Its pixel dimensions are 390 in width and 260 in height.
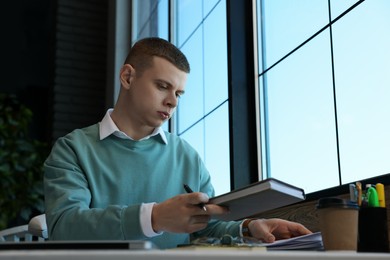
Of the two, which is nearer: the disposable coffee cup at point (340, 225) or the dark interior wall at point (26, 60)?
the disposable coffee cup at point (340, 225)

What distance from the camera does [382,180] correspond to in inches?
57.6

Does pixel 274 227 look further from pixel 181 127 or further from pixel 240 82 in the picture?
pixel 181 127

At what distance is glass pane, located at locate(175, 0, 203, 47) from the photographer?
3.09 m

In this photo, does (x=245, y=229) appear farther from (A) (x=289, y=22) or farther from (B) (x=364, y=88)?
(A) (x=289, y=22)

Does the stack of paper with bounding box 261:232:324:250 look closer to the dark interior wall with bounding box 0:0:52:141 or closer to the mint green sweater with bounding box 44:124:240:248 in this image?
the mint green sweater with bounding box 44:124:240:248

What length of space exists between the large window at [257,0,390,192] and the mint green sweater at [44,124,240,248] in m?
0.51

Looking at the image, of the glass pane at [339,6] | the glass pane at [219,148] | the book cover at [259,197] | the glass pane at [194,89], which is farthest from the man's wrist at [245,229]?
the glass pane at [194,89]

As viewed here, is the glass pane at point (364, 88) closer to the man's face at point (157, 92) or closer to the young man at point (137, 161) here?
the young man at point (137, 161)

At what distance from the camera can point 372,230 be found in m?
1.00

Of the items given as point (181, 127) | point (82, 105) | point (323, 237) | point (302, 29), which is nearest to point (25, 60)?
point (82, 105)

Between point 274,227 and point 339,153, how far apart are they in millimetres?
681

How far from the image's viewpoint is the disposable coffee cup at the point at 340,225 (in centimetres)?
96

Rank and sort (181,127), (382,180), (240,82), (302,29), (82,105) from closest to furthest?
(382,180)
(302,29)
(240,82)
(181,127)
(82,105)

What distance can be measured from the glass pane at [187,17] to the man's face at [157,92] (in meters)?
1.67
